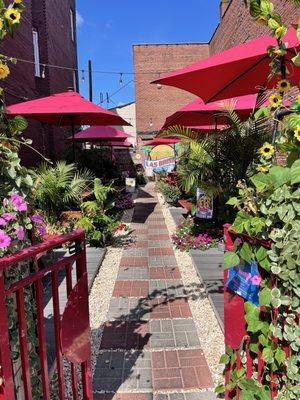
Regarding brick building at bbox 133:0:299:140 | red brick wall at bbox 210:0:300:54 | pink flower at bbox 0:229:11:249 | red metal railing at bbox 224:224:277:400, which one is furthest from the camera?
brick building at bbox 133:0:299:140

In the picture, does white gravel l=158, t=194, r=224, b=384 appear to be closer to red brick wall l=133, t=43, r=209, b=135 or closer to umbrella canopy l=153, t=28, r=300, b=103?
umbrella canopy l=153, t=28, r=300, b=103

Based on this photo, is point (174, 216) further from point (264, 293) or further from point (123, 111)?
point (123, 111)

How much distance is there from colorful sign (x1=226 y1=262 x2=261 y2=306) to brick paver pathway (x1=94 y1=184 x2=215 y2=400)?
1.02m

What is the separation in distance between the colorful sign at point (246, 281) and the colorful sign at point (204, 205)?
4.71 metres

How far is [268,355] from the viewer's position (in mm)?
1833

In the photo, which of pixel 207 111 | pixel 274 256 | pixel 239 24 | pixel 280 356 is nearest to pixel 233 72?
pixel 274 256

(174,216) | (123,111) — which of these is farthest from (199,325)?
(123,111)

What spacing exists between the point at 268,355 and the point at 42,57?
550 inches

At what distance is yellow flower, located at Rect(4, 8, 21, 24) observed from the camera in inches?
71.7

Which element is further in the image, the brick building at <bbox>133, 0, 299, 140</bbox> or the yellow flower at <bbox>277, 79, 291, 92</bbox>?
the brick building at <bbox>133, 0, 299, 140</bbox>

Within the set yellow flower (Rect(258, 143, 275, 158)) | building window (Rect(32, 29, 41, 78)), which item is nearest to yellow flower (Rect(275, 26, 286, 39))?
yellow flower (Rect(258, 143, 275, 158))

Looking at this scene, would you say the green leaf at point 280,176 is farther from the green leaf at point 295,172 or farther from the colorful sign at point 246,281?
the colorful sign at point 246,281

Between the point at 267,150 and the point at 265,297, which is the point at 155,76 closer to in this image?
the point at 267,150

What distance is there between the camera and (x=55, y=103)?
655 centimetres
